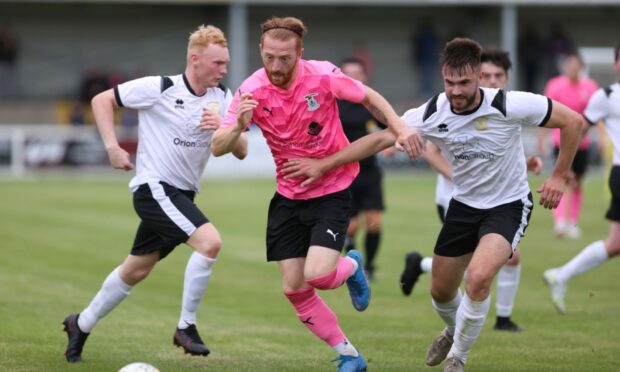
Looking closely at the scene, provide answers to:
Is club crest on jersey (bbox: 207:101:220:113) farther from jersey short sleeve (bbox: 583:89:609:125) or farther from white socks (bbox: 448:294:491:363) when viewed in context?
jersey short sleeve (bbox: 583:89:609:125)

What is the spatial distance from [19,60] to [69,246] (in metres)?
24.2

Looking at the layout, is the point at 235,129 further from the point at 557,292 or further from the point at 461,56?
the point at 557,292

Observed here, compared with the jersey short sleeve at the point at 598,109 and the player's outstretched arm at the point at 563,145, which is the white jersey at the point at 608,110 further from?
the player's outstretched arm at the point at 563,145

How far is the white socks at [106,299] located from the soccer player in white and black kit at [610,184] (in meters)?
4.48

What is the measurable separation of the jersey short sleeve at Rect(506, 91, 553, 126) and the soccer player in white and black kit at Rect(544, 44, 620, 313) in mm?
2986

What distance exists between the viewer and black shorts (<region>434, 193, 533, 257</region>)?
23.5 feet

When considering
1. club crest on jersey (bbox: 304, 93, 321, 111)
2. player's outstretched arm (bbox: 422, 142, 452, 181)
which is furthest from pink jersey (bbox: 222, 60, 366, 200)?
player's outstretched arm (bbox: 422, 142, 452, 181)

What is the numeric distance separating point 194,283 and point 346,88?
1.81 meters

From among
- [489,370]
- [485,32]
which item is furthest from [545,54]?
[489,370]

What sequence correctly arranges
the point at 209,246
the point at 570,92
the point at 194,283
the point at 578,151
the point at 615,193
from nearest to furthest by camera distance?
the point at 209,246 < the point at 194,283 < the point at 615,193 < the point at 578,151 < the point at 570,92

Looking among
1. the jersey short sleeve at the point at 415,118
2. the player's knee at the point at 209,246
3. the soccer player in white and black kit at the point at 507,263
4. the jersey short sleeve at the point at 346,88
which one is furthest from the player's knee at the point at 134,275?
the soccer player in white and black kit at the point at 507,263

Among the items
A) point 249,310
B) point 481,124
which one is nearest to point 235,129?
point 481,124

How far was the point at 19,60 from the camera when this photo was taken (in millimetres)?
38031

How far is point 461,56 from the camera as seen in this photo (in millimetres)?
6848
